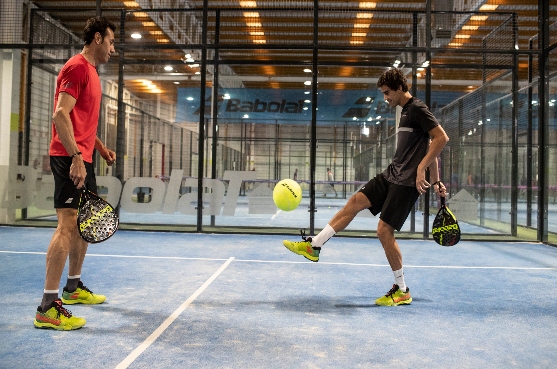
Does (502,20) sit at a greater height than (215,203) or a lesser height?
greater

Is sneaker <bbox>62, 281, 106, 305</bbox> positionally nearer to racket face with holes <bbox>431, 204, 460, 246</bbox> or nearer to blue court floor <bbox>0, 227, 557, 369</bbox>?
blue court floor <bbox>0, 227, 557, 369</bbox>

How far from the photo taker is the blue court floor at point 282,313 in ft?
8.13

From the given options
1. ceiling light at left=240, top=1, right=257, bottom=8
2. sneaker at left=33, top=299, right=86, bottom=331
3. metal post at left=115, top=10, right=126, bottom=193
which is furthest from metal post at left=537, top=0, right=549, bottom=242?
sneaker at left=33, top=299, right=86, bottom=331

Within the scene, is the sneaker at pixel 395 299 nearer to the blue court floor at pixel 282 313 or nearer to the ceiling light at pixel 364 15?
the blue court floor at pixel 282 313

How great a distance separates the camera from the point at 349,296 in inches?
152

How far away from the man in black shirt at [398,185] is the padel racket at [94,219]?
138 centimetres

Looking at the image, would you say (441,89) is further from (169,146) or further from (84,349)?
(84,349)

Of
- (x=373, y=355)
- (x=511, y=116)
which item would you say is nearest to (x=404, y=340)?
(x=373, y=355)

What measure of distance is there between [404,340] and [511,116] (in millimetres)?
6780

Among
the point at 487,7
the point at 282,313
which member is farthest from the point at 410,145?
the point at 487,7

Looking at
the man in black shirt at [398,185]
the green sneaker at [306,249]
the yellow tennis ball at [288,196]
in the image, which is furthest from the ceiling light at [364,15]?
the green sneaker at [306,249]

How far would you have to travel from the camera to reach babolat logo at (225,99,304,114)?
8320 mm

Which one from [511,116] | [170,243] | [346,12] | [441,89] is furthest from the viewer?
[441,89]

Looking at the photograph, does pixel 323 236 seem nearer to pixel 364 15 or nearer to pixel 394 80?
pixel 394 80
